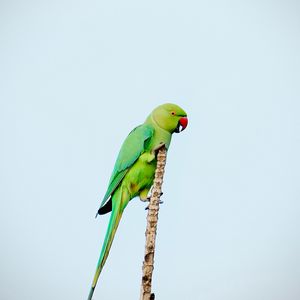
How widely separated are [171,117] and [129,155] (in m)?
0.70

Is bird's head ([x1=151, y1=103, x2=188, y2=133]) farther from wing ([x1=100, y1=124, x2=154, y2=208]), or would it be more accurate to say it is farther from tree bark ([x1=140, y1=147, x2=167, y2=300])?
tree bark ([x1=140, y1=147, x2=167, y2=300])

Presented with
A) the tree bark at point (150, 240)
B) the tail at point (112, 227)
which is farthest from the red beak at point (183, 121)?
the tree bark at point (150, 240)

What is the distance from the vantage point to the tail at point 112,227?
404 centimetres

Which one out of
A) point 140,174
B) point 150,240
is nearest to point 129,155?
point 140,174

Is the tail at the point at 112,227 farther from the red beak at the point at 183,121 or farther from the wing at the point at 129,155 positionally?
the red beak at the point at 183,121

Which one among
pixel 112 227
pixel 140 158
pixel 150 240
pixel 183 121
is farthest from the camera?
pixel 183 121

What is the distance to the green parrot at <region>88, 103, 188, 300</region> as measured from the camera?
509 centimetres

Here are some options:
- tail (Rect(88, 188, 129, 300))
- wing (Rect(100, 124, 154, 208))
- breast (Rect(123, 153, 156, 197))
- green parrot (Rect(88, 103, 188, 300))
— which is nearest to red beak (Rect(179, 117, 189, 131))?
green parrot (Rect(88, 103, 188, 300))

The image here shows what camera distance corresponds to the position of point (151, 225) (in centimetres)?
363

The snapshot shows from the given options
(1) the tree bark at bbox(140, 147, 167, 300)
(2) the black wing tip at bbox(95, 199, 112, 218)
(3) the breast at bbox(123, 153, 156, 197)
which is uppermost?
(3) the breast at bbox(123, 153, 156, 197)

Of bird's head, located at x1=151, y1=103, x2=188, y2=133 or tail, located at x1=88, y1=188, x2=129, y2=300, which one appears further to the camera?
bird's head, located at x1=151, y1=103, x2=188, y2=133

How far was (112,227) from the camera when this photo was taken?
15.0ft

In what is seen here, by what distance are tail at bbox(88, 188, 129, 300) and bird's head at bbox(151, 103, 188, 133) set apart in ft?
3.15

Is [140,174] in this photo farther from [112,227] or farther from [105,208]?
[112,227]
